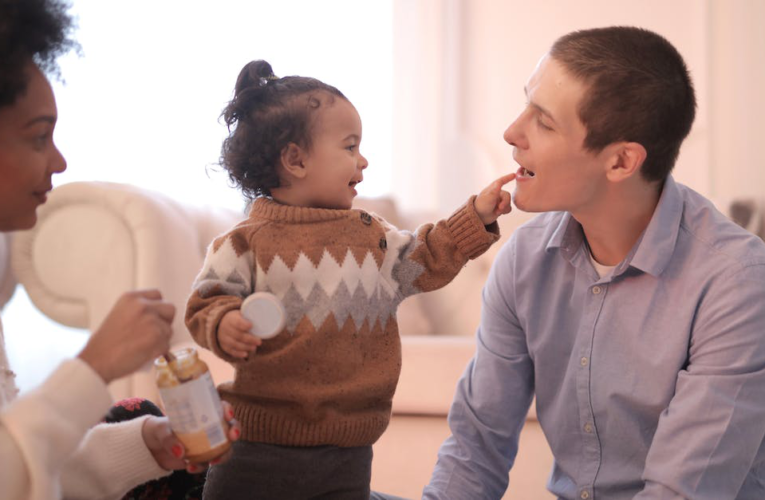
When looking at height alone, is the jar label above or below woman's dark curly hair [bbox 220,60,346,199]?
below

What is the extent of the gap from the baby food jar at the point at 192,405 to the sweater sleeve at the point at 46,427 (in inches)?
3.1

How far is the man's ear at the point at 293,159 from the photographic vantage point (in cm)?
125

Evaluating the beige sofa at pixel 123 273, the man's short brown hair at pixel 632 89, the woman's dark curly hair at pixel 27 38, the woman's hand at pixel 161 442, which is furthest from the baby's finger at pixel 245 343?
the beige sofa at pixel 123 273

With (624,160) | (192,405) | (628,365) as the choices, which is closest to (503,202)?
(624,160)

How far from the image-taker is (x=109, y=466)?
45.0 inches

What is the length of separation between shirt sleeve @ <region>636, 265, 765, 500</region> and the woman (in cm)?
67

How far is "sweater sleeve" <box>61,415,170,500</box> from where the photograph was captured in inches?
44.9

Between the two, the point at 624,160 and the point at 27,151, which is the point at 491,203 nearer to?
the point at 624,160

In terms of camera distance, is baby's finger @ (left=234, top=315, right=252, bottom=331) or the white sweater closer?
the white sweater

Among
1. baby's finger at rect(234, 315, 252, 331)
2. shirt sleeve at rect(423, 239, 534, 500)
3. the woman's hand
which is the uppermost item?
baby's finger at rect(234, 315, 252, 331)

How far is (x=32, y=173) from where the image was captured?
3.23ft

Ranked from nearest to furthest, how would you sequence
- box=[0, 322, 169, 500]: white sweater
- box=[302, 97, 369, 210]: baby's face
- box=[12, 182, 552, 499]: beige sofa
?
box=[0, 322, 169, 500]: white sweater < box=[302, 97, 369, 210]: baby's face < box=[12, 182, 552, 499]: beige sofa

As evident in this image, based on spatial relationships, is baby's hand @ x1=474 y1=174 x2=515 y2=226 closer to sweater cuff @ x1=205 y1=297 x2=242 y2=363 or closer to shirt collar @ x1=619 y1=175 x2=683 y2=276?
shirt collar @ x1=619 y1=175 x2=683 y2=276

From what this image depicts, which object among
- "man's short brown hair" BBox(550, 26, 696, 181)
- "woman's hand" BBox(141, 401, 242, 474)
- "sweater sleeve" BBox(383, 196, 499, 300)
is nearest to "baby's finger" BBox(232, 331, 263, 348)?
"woman's hand" BBox(141, 401, 242, 474)
